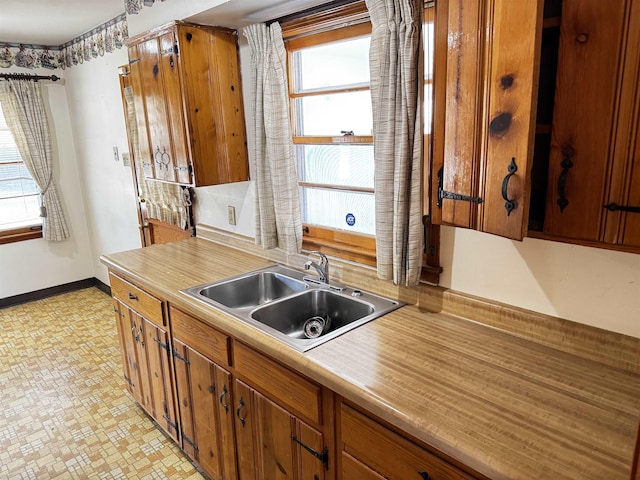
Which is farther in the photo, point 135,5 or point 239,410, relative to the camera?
point 135,5

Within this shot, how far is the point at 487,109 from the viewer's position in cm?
98

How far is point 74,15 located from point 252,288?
2.47 meters

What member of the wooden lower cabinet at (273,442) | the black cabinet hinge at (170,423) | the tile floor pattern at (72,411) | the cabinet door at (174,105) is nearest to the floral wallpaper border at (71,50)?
the cabinet door at (174,105)

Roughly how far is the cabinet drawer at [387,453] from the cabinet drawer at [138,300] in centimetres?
114

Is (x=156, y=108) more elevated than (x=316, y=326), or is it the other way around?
(x=156, y=108)

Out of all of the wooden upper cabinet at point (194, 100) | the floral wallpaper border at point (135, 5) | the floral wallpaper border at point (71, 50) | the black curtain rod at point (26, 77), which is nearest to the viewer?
the wooden upper cabinet at point (194, 100)

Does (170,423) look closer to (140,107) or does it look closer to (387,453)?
(387,453)

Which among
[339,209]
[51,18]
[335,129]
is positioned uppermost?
[51,18]

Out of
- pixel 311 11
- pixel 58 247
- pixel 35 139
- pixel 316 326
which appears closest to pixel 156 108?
pixel 311 11

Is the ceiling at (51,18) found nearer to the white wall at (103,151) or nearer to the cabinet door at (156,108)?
the white wall at (103,151)

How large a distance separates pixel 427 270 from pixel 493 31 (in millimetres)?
888

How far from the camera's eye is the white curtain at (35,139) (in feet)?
13.1

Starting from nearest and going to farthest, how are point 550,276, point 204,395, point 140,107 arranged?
point 550,276
point 204,395
point 140,107

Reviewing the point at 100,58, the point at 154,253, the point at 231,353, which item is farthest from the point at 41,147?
the point at 231,353
